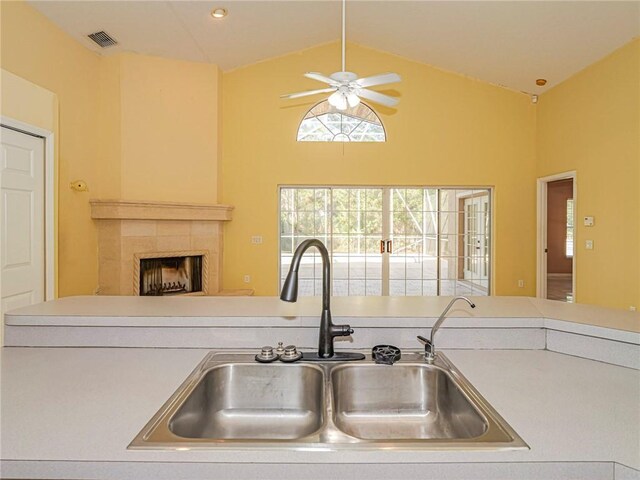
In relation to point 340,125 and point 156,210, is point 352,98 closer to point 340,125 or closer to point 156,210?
point 340,125

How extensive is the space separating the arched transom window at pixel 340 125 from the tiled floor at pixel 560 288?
4.34 m

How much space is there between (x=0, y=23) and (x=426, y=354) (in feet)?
12.7

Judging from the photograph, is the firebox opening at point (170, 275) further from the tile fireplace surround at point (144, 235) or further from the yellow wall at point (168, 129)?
the yellow wall at point (168, 129)

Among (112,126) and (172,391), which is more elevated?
(112,126)

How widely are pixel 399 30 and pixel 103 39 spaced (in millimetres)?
3338

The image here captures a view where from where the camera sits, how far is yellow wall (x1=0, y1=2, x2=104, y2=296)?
10.5 ft

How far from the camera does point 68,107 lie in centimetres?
387

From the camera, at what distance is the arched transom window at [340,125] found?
5473 millimetres

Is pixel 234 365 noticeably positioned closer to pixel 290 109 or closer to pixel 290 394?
pixel 290 394

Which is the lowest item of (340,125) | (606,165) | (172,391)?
(172,391)

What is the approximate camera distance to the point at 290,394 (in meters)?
1.23

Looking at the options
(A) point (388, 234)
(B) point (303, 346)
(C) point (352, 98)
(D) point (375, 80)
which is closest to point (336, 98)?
(C) point (352, 98)

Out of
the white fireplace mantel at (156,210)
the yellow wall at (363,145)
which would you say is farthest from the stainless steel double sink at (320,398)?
the yellow wall at (363,145)

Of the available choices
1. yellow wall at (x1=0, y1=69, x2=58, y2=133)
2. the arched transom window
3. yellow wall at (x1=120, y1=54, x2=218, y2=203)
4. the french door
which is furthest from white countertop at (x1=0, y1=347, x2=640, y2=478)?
the arched transom window
